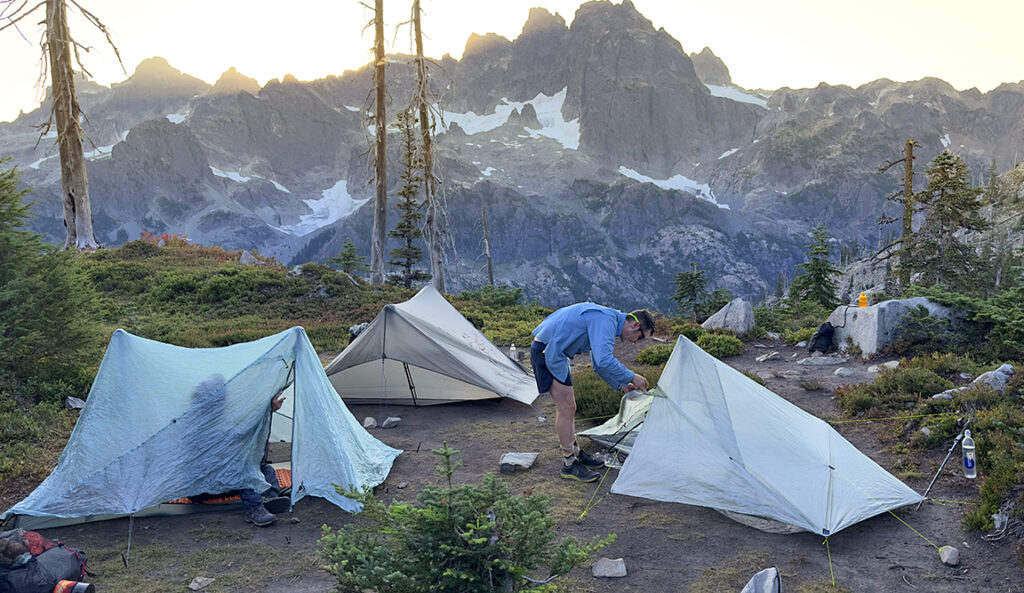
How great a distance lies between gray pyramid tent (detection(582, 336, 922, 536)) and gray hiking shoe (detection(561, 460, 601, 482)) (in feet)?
3.18

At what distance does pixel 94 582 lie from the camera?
5438 millimetres

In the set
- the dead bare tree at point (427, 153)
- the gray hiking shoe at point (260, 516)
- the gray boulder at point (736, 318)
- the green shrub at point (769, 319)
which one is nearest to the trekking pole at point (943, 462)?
the gray hiking shoe at point (260, 516)

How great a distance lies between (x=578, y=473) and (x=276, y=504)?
3676mm

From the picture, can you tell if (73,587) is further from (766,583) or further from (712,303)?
(712,303)

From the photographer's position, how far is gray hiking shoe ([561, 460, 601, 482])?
25.5ft

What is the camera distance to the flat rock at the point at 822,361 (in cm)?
1470

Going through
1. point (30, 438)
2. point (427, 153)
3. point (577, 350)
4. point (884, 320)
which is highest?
point (427, 153)

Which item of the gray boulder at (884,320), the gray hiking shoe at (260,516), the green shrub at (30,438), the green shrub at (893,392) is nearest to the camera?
the gray hiking shoe at (260,516)

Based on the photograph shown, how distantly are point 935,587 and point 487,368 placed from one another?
311 inches

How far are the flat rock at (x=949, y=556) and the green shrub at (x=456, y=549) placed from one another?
3.86 m

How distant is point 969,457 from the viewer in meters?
6.86

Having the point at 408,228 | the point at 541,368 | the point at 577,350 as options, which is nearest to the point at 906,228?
the point at 408,228

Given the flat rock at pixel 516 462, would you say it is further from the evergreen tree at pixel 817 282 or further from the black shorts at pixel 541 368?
the evergreen tree at pixel 817 282

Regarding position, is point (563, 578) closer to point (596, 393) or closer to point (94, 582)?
point (94, 582)
